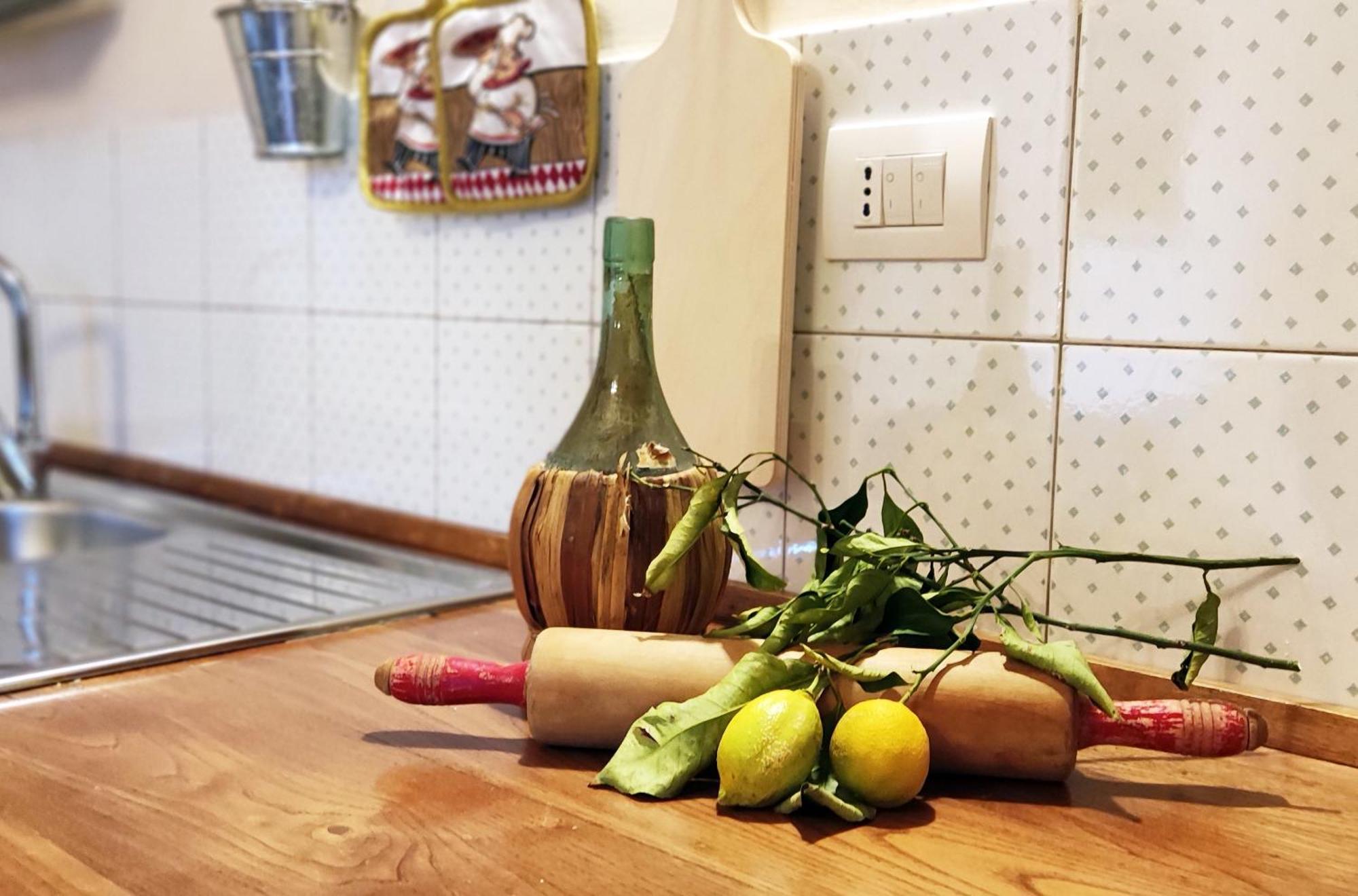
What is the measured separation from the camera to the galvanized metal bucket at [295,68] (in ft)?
4.31

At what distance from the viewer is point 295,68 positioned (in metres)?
1.32

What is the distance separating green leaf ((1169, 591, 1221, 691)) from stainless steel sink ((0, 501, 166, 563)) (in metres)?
1.38

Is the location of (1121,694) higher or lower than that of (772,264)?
lower

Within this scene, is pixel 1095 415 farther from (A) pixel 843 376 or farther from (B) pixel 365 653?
(B) pixel 365 653

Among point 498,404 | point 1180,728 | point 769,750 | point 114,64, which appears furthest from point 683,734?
point 114,64

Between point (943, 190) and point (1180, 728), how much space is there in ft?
1.35

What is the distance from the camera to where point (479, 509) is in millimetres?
1281

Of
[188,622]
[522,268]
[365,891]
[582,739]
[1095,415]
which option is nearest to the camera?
[365,891]

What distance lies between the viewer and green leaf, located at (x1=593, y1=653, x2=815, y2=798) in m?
0.65

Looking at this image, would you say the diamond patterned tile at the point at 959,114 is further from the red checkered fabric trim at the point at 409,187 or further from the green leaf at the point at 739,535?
the red checkered fabric trim at the point at 409,187

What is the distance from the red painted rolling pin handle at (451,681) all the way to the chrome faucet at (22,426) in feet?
3.80

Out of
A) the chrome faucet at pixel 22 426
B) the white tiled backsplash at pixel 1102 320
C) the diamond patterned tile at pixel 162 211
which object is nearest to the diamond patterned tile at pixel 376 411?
the white tiled backsplash at pixel 1102 320

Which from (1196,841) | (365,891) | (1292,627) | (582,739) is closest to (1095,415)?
(1292,627)

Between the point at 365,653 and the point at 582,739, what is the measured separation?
0.29 m
